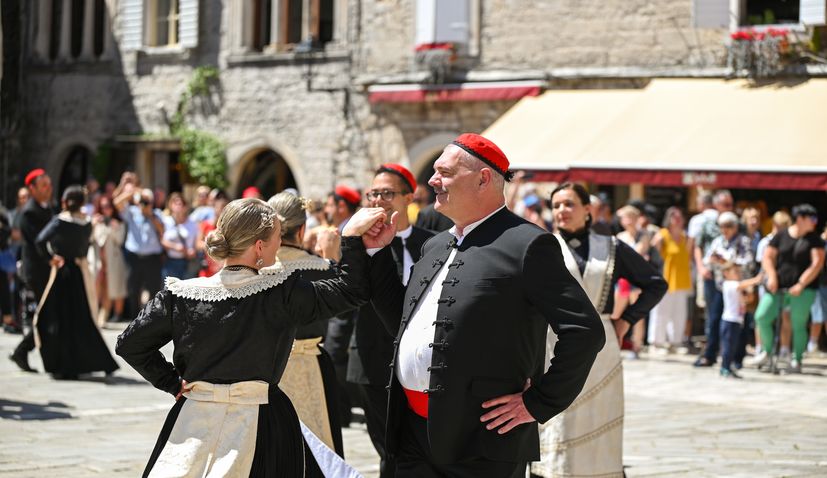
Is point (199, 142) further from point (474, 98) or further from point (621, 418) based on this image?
point (621, 418)

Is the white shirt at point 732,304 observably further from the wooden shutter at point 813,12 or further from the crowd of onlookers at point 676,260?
the wooden shutter at point 813,12

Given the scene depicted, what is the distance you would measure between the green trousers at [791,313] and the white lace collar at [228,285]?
32.5 ft

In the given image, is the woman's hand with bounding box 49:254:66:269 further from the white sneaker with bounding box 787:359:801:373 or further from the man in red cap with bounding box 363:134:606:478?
the man in red cap with bounding box 363:134:606:478

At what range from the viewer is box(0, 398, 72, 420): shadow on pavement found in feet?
32.9

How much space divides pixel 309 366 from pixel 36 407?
4503 millimetres

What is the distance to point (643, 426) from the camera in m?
10.4

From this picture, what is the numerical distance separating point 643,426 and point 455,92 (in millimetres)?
11999

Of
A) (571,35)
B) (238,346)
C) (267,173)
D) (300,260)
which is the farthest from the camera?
(267,173)

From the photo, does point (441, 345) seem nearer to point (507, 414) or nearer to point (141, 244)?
point (507, 414)

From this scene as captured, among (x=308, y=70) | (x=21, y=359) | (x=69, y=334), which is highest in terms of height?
(x=308, y=70)

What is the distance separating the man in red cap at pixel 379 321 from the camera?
7.05 metres

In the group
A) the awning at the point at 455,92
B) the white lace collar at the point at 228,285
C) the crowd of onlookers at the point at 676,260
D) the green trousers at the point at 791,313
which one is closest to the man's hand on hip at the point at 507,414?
the white lace collar at the point at 228,285

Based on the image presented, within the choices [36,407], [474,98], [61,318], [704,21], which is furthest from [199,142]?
[36,407]

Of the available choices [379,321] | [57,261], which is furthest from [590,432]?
[57,261]
